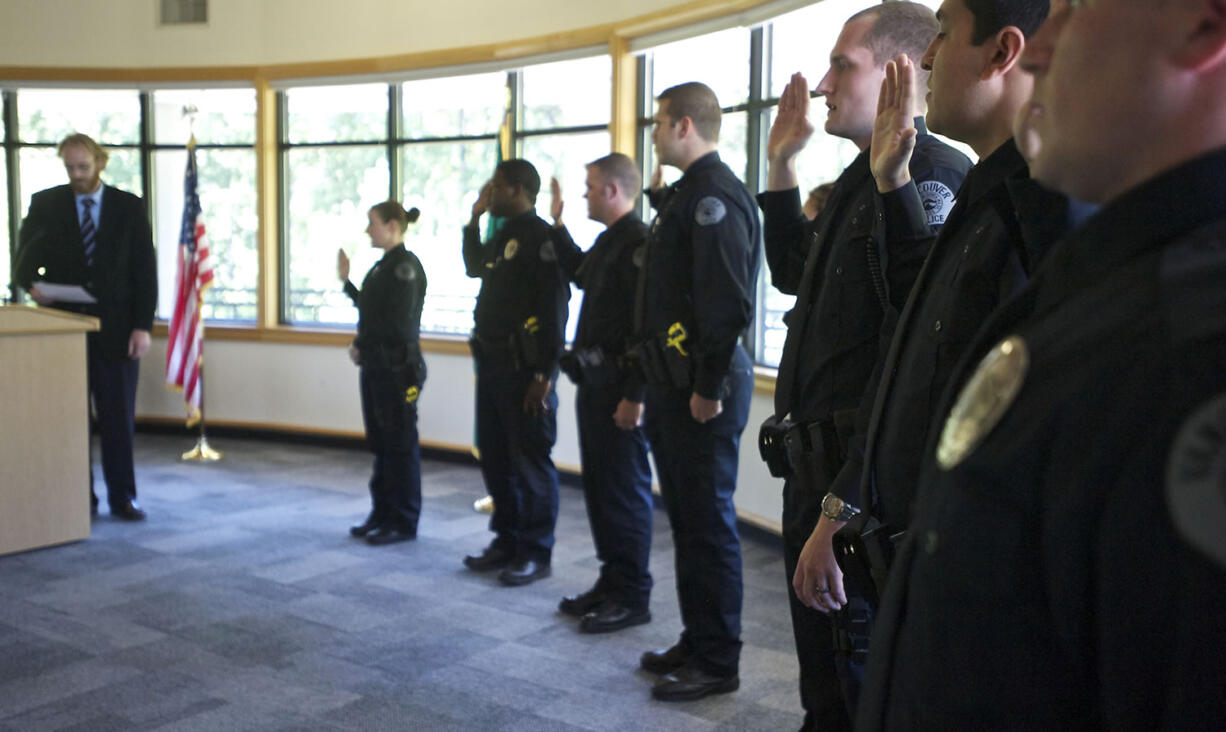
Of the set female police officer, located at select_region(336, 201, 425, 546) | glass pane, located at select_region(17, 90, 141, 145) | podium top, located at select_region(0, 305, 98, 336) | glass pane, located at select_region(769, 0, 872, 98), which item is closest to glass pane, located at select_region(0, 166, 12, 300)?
glass pane, located at select_region(17, 90, 141, 145)

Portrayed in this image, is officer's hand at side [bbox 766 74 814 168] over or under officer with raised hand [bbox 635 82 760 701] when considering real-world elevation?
over

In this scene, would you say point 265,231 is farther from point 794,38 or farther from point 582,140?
point 794,38

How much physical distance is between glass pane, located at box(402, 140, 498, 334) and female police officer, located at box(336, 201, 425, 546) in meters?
2.05

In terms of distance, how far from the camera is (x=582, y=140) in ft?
20.6

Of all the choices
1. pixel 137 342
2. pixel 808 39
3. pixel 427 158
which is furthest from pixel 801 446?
pixel 427 158

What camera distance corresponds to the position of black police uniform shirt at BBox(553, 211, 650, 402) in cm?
357

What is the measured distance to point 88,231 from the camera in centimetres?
507

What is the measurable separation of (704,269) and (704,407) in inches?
14.4

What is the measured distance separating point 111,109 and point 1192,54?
8236 millimetres

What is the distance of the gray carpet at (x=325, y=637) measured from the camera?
2795 millimetres

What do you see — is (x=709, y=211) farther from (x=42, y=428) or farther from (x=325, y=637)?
(x=42, y=428)

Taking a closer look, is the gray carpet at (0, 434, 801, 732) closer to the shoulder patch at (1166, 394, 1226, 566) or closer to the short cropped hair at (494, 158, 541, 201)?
the short cropped hair at (494, 158, 541, 201)

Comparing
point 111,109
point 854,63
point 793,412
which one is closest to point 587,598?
point 793,412

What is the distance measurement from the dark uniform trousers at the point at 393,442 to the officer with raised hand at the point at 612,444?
3.87 feet
